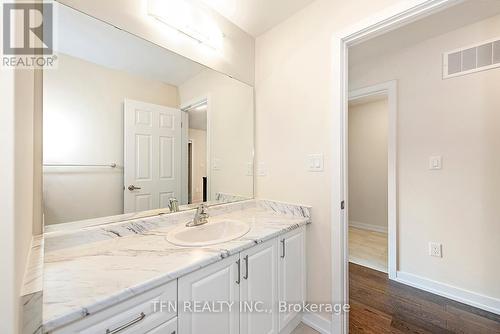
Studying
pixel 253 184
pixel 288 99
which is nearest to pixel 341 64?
pixel 288 99

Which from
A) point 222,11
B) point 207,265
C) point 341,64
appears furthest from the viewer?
point 222,11

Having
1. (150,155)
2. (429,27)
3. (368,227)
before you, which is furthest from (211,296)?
(368,227)

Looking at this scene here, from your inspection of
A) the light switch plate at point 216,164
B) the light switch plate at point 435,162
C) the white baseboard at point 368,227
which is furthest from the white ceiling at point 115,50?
the white baseboard at point 368,227

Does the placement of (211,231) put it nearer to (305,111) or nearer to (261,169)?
(261,169)

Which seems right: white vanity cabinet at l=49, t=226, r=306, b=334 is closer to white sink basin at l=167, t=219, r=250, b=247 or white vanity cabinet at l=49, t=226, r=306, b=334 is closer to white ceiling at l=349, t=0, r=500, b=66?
white sink basin at l=167, t=219, r=250, b=247

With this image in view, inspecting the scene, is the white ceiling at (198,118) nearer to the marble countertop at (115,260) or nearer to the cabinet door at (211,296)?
the marble countertop at (115,260)

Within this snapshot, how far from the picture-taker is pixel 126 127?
1.25 meters

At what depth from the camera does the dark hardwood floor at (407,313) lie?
1.48 m

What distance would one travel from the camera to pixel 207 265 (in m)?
0.91

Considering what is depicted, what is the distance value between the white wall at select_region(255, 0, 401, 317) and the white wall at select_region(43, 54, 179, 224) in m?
1.05

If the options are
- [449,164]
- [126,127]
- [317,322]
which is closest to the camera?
[126,127]

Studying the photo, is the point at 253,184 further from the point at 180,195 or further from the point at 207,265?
the point at 207,265

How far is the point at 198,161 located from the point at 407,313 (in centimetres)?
206

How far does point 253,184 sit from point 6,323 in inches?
64.3
